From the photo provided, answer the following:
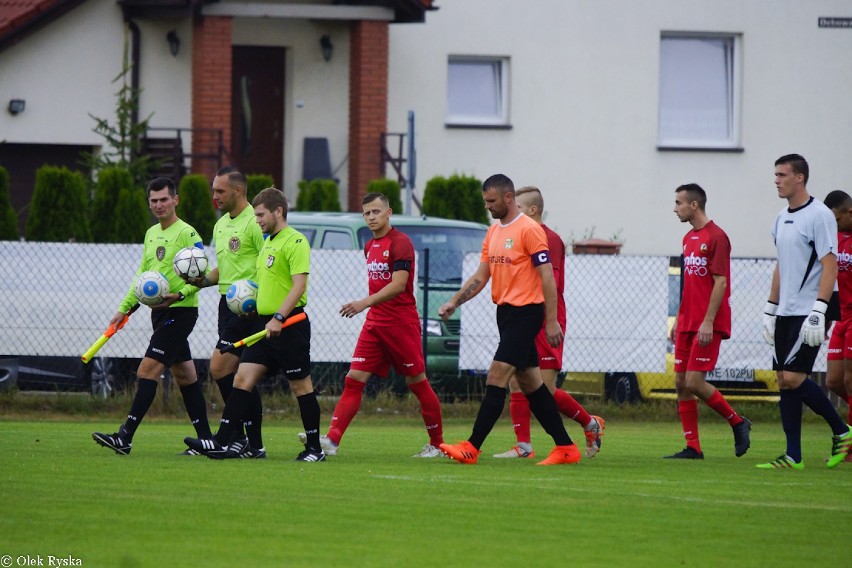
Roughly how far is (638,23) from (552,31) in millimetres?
1713

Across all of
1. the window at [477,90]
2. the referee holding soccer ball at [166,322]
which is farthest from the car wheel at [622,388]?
the window at [477,90]

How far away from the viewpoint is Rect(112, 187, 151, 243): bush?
→ 66.8ft

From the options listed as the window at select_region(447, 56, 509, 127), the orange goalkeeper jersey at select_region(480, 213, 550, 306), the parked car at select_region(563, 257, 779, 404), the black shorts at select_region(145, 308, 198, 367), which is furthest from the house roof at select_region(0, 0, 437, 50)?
the orange goalkeeper jersey at select_region(480, 213, 550, 306)

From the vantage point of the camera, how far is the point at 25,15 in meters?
24.5

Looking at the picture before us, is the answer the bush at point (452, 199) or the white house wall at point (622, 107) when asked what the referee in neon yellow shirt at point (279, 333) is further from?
the white house wall at point (622, 107)

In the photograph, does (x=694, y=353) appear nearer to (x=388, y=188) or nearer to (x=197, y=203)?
(x=197, y=203)

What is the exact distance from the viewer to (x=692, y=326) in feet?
39.4

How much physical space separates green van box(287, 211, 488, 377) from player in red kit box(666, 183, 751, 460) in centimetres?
504

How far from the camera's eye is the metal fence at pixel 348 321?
55.2 feet

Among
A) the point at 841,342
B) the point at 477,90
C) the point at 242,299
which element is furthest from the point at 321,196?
the point at 841,342

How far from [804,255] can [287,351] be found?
12.9 feet

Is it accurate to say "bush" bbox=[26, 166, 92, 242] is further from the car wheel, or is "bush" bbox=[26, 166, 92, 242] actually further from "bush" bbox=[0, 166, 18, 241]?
the car wheel

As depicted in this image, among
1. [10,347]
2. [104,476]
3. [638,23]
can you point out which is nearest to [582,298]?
[10,347]

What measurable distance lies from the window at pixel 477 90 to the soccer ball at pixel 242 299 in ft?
55.2
